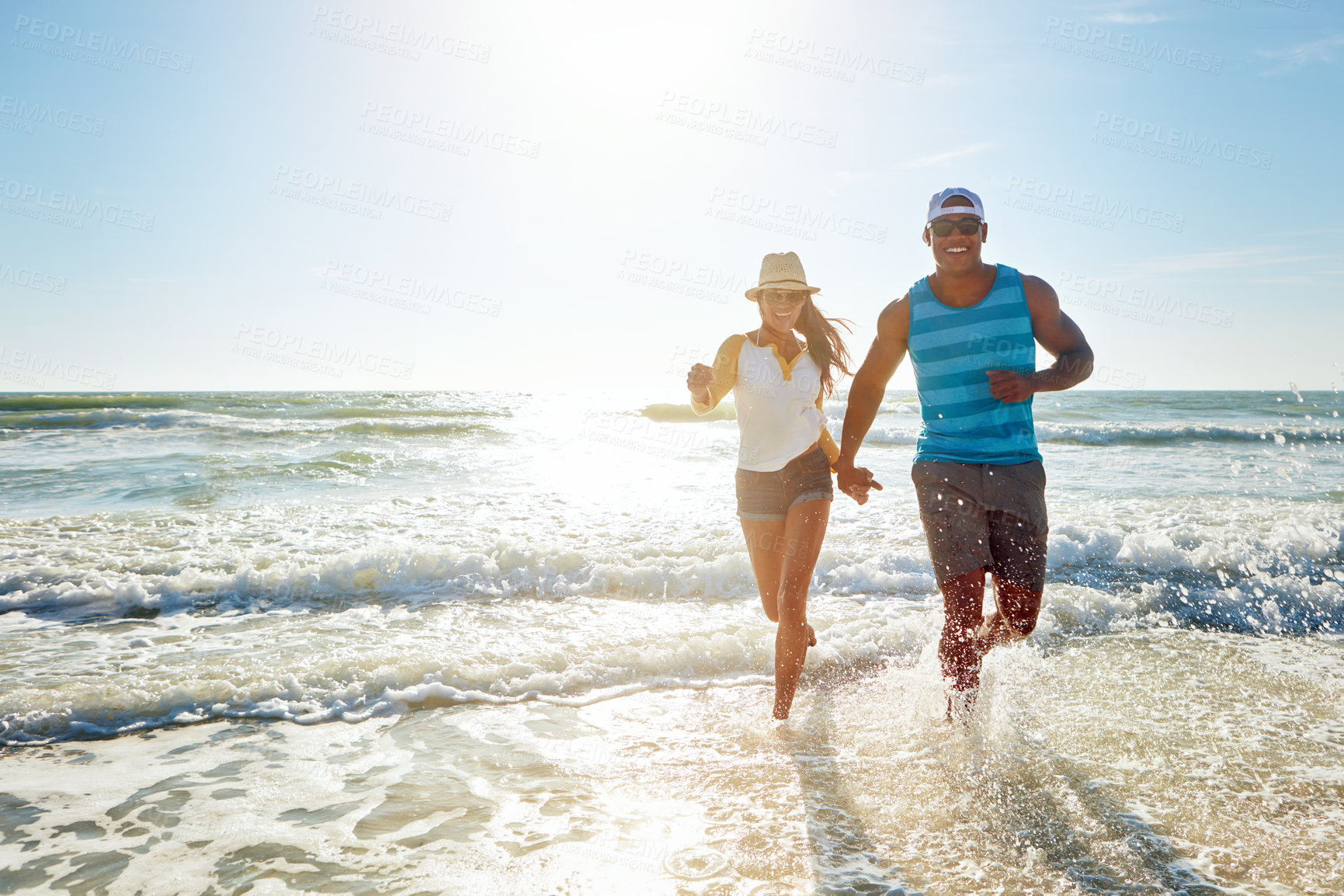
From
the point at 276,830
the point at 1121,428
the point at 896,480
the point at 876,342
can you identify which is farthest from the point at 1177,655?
the point at 1121,428

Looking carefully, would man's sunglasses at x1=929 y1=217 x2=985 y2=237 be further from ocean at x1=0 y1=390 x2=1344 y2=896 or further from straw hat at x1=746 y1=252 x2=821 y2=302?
ocean at x1=0 y1=390 x2=1344 y2=896

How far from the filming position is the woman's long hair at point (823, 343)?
3994 mm

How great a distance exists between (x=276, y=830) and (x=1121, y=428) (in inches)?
1131

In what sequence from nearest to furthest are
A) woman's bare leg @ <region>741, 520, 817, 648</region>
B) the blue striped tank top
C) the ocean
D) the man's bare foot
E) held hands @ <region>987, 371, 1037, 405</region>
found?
the ocean, held hands @ <region>987, 371, 1037, 405</region>, the blue striped tank top, the man's bare foot, woman's bare leg @ <region>741, 520, 817, 648</region>

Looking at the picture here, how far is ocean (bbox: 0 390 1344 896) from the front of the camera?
2.77m

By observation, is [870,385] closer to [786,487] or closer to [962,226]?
[786,487]

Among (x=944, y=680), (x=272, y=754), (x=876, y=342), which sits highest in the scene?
(x=876, y=342)

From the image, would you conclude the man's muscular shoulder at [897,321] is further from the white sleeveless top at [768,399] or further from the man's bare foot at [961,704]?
the man's bare foot at [961,704]

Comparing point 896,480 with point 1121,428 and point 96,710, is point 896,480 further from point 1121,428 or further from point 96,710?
point 1121,428

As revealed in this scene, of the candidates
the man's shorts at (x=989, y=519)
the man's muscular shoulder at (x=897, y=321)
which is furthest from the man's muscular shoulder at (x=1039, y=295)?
the man's shorts at (x=989, y=519)

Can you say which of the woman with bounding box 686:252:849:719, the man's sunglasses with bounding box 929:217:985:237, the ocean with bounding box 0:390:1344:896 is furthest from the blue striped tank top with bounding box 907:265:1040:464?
the ocean with bounding box 0:390:1344:896

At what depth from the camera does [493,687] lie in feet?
14.8

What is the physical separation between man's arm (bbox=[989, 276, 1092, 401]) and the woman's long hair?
3.03 ft

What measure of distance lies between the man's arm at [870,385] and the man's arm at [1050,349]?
522 mm
